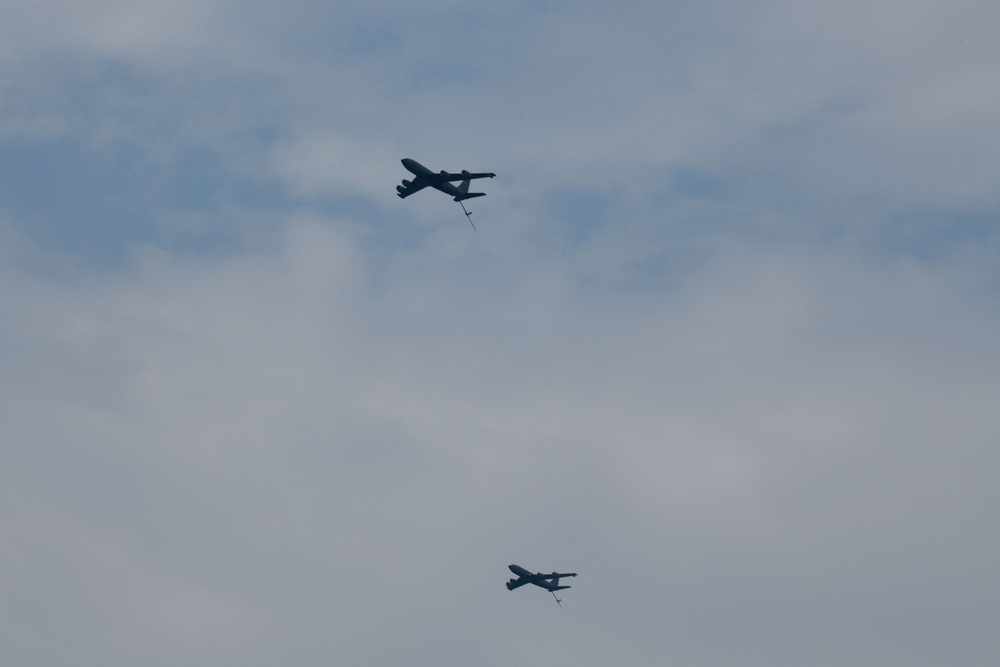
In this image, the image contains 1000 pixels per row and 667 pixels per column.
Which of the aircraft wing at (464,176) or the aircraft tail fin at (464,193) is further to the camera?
the aircraft tail fin at (464,193)

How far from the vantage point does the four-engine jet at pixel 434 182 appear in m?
173

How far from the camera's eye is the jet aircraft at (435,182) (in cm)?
17262

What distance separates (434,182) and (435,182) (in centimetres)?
14

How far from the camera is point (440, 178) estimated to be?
173m

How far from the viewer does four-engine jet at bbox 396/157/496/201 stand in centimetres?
17262

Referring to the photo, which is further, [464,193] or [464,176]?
[464,193]

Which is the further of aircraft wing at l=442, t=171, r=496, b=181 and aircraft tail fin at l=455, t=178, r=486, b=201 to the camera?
aircraft tail fin at l=455, t=178, r=486, b=201

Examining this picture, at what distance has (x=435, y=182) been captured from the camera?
17425 cm

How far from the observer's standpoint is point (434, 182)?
17425cm

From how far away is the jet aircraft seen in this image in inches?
6796
